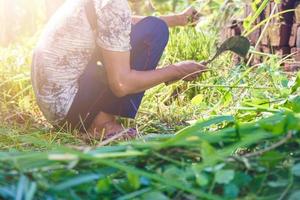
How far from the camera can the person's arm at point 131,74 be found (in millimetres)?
2684

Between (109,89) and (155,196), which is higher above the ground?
(155,196)

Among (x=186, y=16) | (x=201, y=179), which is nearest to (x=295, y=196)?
(x=201, y=179)

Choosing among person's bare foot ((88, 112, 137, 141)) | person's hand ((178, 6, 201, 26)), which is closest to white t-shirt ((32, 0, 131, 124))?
person's bare foot ((88, 112, 137, 141))

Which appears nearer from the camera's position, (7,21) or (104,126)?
(104,126)

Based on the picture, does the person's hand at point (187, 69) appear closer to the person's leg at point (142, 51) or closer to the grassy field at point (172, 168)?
the person's leg at point (142, 51)

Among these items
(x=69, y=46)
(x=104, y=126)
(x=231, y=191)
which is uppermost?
(x=231, y=191)

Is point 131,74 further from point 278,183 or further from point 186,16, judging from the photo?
point 278,183

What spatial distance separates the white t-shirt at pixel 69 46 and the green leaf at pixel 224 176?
142cm

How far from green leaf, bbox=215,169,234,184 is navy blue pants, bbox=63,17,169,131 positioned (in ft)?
5.43

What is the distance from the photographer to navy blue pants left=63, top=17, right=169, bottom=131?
2.97 metres

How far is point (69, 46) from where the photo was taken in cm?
283

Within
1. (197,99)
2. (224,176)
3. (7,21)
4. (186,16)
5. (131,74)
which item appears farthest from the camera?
(7,21)

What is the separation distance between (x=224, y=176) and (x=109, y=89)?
1.71m

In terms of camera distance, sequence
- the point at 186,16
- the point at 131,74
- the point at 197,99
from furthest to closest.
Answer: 1. the point at 186,16
2. the point at 197,99
3. the point at 131,74
